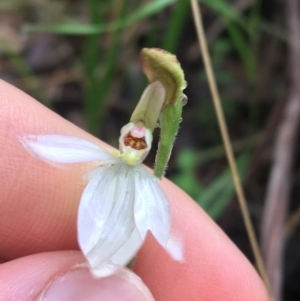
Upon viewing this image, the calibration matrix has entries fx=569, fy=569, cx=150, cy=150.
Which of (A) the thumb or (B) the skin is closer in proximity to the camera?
(A) the thumb

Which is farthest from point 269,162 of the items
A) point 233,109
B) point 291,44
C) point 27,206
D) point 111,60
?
point 27,206

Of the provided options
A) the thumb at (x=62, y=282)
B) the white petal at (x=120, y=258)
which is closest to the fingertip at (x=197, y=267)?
the thumb at (x=62, y=282)

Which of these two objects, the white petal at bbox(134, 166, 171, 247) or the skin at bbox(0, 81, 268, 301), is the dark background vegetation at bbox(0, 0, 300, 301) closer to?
the skin at bbox(0, 81, 268, 301)

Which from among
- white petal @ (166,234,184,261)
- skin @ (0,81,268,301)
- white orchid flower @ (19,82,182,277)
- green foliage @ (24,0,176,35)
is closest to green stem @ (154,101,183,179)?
white orchid flower @ (19,82,182,277)

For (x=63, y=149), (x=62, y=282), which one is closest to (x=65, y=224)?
(x=62, y=282)

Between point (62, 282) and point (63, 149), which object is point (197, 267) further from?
point (63, 149)

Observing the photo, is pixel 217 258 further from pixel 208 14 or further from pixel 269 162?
pixel 208 14

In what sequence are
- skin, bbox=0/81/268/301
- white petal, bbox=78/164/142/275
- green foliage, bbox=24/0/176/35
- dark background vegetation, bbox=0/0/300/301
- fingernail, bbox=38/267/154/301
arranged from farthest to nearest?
dark background vegetation, bbox=0/0/300/301
green foliage, bbox=24/0/176/35
skin, bbox=0/81/268/301
fingernail, bbox=38/267/154/301
white petal, bbox=78/164/142/275

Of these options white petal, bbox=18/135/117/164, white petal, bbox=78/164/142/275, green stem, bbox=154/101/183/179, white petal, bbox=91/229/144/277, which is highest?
green stem, bbox=154/101/183/179
